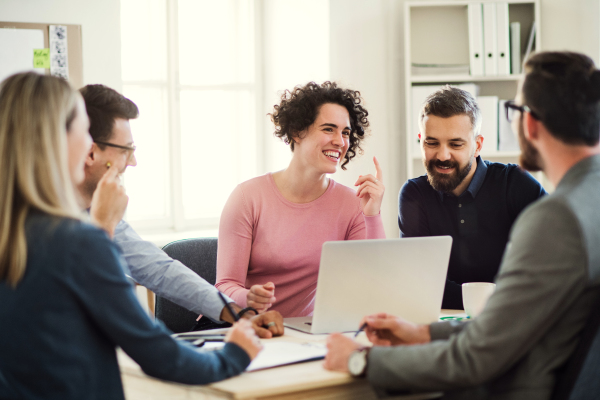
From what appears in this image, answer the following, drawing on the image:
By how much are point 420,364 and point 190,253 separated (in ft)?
3.93

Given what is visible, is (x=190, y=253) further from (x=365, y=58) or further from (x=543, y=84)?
(x=365, y=58)

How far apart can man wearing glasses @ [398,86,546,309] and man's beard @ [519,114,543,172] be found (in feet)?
3.05

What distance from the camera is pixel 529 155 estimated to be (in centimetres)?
121

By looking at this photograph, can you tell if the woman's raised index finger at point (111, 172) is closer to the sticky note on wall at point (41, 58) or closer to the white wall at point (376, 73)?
the sticky note on wall at point (41, 58)

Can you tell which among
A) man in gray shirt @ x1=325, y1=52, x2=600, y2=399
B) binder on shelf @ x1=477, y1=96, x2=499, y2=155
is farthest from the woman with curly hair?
binder on shelf @ x1=477, y1=96, x2=499, y2=155

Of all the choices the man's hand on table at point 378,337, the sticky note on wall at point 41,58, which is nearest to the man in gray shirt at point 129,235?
the man's hand on table at point 378,337

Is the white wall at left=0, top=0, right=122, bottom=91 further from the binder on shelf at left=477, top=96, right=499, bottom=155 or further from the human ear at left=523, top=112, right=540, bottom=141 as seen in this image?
the human ear at left=523, top=112, right=540, bottom=141

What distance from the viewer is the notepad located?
1.28 meters

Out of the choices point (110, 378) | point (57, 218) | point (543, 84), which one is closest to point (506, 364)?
point (543, 84)

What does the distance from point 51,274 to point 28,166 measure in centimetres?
18

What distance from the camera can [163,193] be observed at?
3754 millimetres

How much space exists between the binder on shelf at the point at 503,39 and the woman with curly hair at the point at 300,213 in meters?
1.35

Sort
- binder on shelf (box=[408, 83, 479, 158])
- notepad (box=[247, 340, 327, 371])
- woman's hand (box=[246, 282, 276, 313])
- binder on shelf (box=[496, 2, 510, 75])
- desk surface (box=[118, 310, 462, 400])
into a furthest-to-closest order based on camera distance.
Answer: binder on shelf (box=[408, 83, 479, 158]) → binder on shelf (box=[496, 2, 510, 75]) → woman's hand (box=[246, 282, 276, 313]) → notepad (box=[247, 340, 327, 371]) → desk surface (box=[118, 310, 462, 400])

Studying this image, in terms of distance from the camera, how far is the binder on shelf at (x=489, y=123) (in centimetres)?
326
